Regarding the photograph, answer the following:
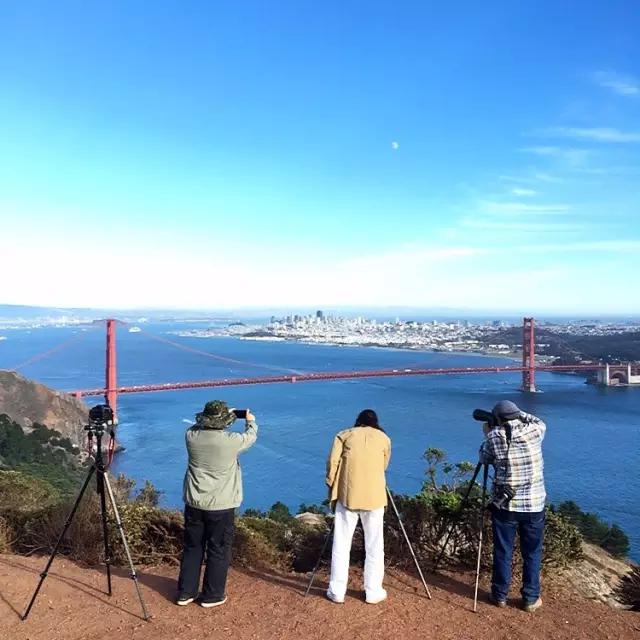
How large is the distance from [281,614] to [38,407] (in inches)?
774

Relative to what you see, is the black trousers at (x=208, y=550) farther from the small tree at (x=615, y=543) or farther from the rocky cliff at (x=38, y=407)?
the rocky cliff at (x=38, y=407)

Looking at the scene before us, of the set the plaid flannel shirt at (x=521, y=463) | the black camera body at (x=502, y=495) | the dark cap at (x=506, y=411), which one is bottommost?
the black camera body at (x=502, y=495)

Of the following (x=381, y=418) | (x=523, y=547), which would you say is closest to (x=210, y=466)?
(x=523, y=547)

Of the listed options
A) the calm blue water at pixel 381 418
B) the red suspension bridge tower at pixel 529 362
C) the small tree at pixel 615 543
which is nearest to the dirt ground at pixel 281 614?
the small tree at pixel 615 543

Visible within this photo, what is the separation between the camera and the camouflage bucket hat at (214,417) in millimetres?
1892

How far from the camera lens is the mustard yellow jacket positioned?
1912 mm

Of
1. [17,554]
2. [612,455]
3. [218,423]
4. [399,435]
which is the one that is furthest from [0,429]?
[612,455]

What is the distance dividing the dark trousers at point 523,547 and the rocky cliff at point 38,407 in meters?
18.7

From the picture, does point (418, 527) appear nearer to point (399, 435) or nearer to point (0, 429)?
point (0, 429)

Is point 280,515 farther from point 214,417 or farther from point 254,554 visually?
point 214,417

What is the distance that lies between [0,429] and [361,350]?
48160 mm

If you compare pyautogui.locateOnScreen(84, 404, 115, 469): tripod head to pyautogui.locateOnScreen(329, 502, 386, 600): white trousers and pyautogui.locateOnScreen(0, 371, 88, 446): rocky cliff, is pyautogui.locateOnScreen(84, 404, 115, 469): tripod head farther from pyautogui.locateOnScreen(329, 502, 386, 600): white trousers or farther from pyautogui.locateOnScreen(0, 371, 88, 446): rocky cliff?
pyautogui.locateOnScreen(0, 371, 88, 446): rocky cliff

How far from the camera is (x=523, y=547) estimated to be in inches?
77.0

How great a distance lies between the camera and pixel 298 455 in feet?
58.5
